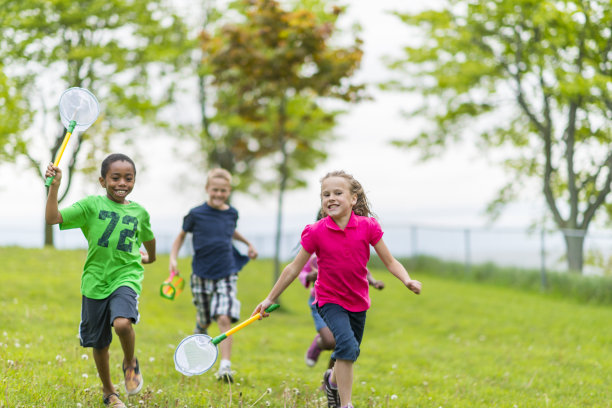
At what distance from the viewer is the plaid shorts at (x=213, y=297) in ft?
22.2

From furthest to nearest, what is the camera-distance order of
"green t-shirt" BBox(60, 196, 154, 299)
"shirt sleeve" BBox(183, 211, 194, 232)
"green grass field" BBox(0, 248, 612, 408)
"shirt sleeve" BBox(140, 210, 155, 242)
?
"shirt sleeve" BBox(183, 211, 194, 232)
"green grass field" BBox(0, 248, 612, 408)
"shirt sleeve" BBox(140, 210, 155, 242)
"green t-shirt" BBox(60, 196, 154, 299)

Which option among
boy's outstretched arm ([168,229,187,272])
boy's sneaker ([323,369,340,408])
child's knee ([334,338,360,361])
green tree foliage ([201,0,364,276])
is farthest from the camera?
green tree foliage ([201,0,364,276])

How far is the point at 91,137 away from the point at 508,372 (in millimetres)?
20070

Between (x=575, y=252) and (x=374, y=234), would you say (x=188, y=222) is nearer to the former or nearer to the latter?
(x=374, y=234)

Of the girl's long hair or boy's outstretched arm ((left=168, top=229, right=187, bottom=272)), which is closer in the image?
the girl's long hair

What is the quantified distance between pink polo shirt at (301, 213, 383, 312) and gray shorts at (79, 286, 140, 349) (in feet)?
4.35

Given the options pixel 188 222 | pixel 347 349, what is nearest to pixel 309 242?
pixel 347 349

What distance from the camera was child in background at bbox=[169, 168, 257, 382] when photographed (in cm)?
676

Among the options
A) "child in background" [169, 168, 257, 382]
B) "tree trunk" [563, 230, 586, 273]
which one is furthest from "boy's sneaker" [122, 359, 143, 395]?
"tree trunk" [563, 230, 586, 273]

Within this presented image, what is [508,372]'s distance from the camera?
7254mm

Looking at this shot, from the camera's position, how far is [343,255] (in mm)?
4566

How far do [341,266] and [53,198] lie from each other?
2061 millimetres

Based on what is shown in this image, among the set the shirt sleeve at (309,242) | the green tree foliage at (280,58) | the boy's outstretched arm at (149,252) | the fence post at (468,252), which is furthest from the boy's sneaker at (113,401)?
the fence post at (468,252)

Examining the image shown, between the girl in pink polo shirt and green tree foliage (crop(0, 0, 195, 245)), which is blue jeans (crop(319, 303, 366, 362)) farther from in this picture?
green tree foliage (crop(0, 0, 195, 245))
